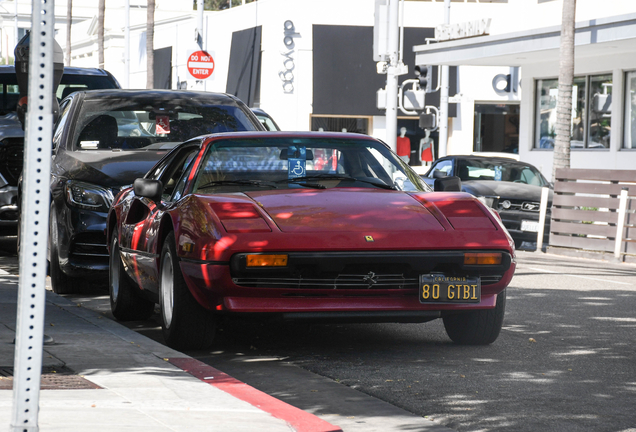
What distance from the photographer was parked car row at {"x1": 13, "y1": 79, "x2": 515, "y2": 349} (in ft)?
20.9

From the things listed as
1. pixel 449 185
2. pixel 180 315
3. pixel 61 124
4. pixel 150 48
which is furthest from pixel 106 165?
pixel 150 48

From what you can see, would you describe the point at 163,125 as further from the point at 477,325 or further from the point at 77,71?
the point at 477,325

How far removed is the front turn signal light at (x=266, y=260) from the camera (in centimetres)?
628

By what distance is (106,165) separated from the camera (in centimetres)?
964

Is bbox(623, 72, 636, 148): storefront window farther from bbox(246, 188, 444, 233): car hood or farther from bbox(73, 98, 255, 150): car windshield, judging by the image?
bbox(246, 188, 444, 233): car hood

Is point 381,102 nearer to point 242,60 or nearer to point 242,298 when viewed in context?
point 242,298

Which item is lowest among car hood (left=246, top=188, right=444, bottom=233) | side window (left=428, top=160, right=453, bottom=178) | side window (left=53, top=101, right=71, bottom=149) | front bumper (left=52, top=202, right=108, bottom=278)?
Result: front bumper (left=52, top=202, right=108, bottom=278)

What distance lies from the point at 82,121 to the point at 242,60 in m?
31.8

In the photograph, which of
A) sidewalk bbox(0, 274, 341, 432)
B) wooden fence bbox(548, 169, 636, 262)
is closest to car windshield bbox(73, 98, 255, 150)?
sidewalk bbox(0, 274, 341, 432)

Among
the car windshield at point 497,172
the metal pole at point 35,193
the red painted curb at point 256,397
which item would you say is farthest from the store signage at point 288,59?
the metal pole at point 35,193

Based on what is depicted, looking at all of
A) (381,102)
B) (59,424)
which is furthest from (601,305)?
(381,102)

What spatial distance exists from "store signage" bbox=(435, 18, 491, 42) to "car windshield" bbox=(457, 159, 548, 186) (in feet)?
23.4

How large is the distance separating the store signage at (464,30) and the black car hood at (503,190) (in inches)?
313

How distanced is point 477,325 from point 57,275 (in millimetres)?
4212
